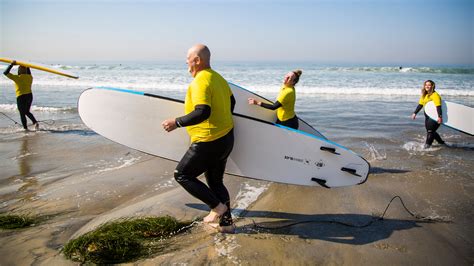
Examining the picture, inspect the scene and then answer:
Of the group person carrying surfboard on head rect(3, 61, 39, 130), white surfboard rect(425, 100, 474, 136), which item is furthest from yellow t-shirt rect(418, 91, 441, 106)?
person carrying surfboard on head rect(3, 61, 39, 130)

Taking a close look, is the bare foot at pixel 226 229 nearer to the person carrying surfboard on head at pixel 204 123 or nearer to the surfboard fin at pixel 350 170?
the person carrying surfboard on head at pixel 204 123

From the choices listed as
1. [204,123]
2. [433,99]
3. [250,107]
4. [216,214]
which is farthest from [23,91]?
[433,99]

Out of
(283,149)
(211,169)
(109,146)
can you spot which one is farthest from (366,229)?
(109,146)

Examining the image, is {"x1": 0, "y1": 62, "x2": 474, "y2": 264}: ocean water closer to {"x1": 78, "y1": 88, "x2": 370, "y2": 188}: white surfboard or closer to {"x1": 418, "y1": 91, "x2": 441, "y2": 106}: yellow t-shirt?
{"x1": 78, "y1": 88, "x2": 370, "y2": 188}: white surfboard

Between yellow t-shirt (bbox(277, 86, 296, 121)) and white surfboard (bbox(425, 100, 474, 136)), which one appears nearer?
yellow t-shirt (bbox(277, 86, 296, 121))

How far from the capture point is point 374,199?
4.20m

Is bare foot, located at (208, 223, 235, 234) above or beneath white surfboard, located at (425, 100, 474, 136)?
beneath

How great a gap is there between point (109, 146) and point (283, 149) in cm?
445

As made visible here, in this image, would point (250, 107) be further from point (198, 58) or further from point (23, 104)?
point (23, 104)

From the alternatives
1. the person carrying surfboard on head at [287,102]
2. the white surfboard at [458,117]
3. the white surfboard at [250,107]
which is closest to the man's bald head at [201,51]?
the person carrying surfboard on head at [287,102]

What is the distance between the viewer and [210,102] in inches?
106

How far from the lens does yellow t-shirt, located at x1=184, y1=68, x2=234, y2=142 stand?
267 centimetres

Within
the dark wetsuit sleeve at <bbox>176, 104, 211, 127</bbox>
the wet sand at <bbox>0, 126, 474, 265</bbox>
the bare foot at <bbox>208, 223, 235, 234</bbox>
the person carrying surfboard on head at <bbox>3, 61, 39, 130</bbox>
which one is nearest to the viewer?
the dark wetsuit sleeve at <bbox>176, 104, 211, 127</bbox>

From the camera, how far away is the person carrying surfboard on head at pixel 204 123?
8.73 ft
